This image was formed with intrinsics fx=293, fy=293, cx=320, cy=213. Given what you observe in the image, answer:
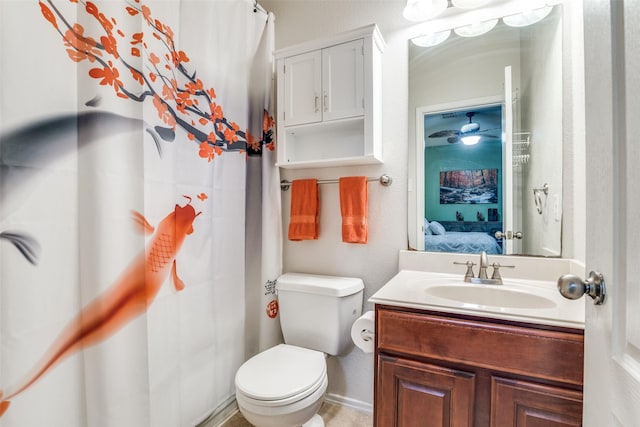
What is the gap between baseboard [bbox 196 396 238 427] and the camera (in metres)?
1.49

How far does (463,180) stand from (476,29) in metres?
0.73

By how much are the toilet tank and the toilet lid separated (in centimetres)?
9

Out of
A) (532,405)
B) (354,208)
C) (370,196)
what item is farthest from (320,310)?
(532,405)

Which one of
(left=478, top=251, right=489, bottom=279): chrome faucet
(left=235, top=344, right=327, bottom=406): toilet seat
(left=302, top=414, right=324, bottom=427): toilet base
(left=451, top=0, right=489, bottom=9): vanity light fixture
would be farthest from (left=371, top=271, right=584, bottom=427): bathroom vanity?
(left=451, top=0, right=489, bottom=9): vanity light fixture

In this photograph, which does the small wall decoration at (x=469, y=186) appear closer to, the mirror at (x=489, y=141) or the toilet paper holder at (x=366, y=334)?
the mirror at (x=489, y=141)

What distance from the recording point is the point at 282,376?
1.25m

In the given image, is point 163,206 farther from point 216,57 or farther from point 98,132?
point 216,57

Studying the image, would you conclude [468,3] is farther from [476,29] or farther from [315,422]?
[315,422]

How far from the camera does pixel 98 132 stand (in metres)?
0.99

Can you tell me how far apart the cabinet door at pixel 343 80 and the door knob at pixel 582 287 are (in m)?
1.13

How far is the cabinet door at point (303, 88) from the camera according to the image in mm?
1587

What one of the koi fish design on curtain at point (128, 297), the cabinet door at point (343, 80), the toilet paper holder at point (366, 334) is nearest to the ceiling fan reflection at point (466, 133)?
Answer: the cabinet door at point (343, 80)

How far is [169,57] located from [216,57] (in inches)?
11.6

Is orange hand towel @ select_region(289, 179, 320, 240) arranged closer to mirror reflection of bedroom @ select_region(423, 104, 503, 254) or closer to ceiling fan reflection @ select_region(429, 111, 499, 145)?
mirror reflection of bedroom @ select_region(423, 104, 503, 254)
